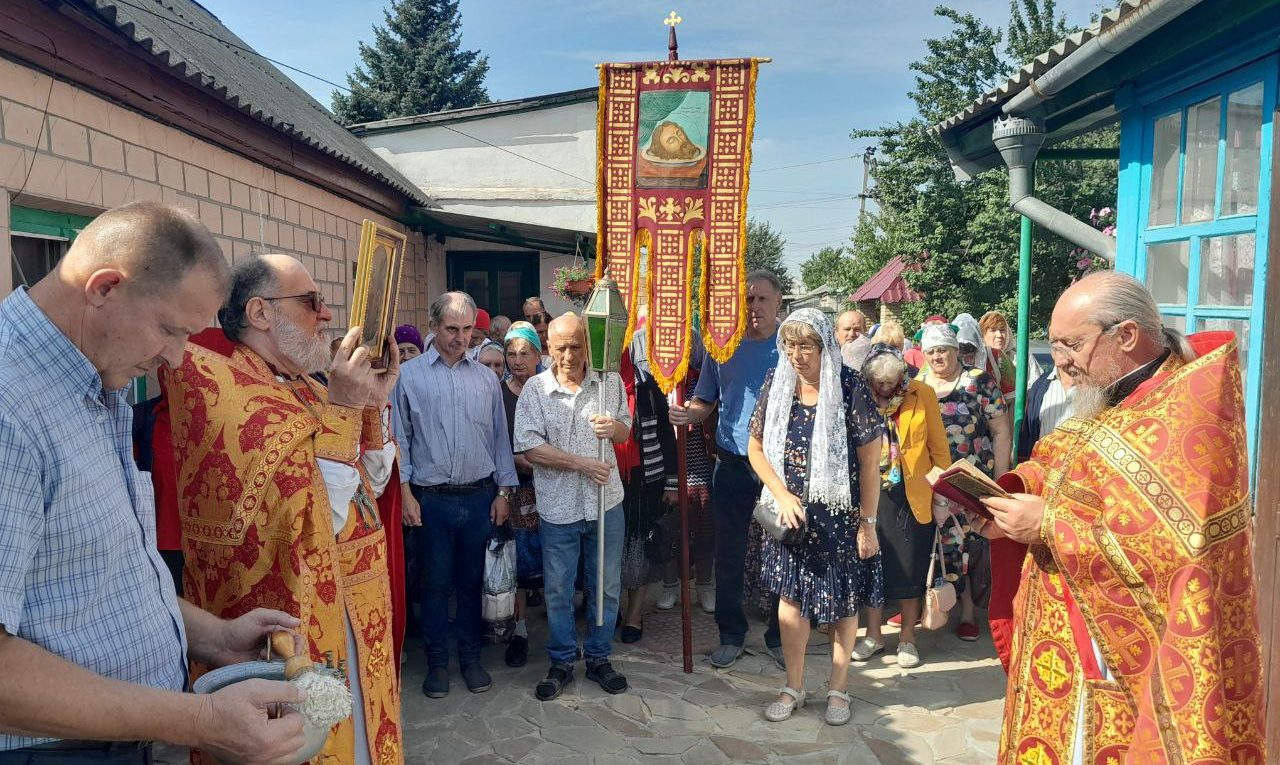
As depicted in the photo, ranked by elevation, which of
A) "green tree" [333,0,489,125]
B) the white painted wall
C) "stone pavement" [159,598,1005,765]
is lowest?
"stone pavement" [159,598,1005,765]

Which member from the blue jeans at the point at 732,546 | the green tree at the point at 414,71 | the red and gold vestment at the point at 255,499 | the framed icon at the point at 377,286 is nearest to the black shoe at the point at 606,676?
the blue jeans at the point at 732,546

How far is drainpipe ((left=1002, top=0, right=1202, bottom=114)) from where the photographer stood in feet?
11.6

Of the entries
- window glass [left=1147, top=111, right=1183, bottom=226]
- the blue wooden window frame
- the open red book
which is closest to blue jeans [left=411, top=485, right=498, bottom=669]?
the open red book

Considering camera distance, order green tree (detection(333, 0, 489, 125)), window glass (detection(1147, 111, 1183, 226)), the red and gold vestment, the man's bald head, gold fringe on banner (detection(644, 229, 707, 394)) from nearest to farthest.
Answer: the man's bald head, the red and gold vestment, window glass (detection(1147, 111, 1183, 226)), gold fringe on banner (detection(644, 229, 707, 394)), green tree (detection(333, 0, 489, 125))

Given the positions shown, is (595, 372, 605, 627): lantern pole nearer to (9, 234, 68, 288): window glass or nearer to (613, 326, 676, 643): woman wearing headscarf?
(613, 326, 676, 643): woman wearing headscarf

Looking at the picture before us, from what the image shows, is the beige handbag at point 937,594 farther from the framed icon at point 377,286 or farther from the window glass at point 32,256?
the window glass at point 32,256

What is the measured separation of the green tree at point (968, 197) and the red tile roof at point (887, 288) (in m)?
2.10

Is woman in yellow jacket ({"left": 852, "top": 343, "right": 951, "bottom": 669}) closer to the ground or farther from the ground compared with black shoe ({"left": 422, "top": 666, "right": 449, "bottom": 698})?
farther from the ground

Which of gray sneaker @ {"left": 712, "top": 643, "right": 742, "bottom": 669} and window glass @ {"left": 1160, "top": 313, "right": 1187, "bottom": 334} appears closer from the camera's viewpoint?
window glass @ {"left": 1160, "top": 313, "right": 1187, "bottom": 334}

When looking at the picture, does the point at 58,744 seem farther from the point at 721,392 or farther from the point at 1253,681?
the point at 721,392

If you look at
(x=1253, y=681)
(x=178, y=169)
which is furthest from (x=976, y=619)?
(x=178, y=169)

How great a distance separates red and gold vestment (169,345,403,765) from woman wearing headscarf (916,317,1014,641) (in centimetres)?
379

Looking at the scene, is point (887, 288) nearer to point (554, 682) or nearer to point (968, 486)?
point (554, 682)

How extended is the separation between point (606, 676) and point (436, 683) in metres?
0.93
